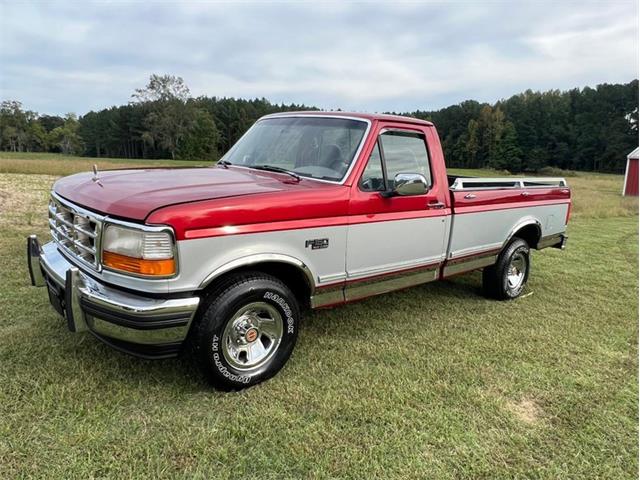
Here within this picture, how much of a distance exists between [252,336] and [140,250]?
42.9 inches

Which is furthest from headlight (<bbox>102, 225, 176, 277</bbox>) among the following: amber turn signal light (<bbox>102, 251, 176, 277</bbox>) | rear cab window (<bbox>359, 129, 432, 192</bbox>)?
rear cab window (<bbox>359, 129, 432, 192</bbox>)

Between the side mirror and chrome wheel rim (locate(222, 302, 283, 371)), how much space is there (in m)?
1.45

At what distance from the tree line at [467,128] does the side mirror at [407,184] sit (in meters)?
74.4

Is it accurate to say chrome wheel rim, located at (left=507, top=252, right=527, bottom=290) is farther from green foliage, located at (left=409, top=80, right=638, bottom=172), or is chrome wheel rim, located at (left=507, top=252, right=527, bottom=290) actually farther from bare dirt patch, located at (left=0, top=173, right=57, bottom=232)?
green foliage, located at (left=409, top=80, right=638, bottom=172)

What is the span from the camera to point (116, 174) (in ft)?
12.4

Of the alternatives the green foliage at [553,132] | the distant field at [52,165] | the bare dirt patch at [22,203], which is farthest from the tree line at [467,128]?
the bare dirt patch at [22,203]

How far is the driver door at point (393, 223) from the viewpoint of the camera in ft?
12.3

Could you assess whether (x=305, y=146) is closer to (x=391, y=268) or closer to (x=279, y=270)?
(x=279, y=270)

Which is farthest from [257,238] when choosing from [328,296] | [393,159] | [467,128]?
[467,128]

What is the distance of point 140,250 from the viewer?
2721 millimetres

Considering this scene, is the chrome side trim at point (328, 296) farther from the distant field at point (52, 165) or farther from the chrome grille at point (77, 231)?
the distant field at point (52, 165)

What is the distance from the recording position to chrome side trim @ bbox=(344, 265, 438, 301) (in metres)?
3.88

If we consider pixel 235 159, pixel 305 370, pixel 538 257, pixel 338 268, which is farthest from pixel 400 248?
pixel 538 257

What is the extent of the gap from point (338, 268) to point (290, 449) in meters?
1.47
